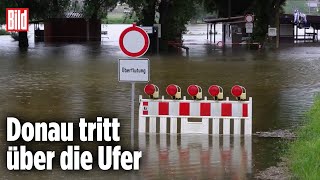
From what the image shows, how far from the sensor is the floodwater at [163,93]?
983 cm

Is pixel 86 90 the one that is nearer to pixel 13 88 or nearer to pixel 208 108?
pixel 13 88

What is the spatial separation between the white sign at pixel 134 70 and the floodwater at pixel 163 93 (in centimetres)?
104

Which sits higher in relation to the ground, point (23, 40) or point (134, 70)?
point (23, 40)

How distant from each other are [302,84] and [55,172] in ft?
46.0

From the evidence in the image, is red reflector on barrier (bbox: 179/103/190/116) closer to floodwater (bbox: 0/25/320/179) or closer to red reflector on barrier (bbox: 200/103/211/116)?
red reflector on barrier (bbox: 200/103/211/116)

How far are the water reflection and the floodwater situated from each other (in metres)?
0.01

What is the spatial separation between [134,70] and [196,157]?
2.54 m

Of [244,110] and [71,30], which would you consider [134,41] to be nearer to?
[244,110]

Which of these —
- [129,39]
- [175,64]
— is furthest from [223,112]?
[175,64]

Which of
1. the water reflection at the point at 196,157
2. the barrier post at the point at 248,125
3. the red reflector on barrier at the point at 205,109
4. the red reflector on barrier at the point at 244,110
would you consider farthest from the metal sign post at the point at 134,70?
the barrier post at the point at 248,125

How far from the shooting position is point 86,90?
20.1m

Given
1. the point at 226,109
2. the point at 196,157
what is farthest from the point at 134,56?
the point at 196,157

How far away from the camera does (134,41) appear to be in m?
12.4

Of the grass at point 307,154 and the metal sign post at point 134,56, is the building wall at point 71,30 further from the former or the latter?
the grass at point 307,154
